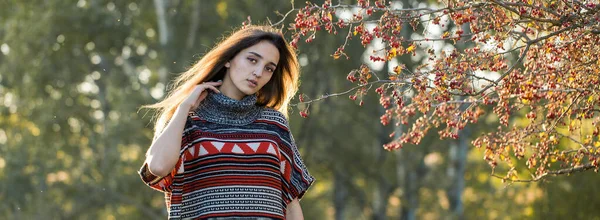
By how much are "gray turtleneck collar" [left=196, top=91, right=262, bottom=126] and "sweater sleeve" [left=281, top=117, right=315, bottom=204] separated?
218 millimetres

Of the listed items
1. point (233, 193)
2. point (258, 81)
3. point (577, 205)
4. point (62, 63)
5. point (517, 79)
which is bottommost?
point (233, 193)

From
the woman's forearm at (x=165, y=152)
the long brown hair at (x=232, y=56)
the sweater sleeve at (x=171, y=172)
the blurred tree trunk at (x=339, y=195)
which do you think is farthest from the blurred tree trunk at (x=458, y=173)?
the woman's forearm at (x=165, y=152)

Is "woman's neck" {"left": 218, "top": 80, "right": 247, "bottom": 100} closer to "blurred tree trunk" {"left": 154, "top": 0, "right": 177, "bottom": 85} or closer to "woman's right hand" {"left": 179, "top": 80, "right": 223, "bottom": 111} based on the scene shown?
"woman's right hand" {"left": 179, "top": 80, "right": 223, "bottom": 111}

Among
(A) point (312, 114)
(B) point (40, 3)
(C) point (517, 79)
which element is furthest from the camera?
(A) point (312, 114)

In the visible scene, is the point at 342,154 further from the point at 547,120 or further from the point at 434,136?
the point at 547,120

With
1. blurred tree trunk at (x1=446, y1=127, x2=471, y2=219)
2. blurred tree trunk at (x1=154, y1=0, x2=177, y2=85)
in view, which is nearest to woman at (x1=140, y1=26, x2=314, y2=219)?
blurred tree trunk at (x1=154, y1=0, x2=177, y2=85)

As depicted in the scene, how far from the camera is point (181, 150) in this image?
5172 mm

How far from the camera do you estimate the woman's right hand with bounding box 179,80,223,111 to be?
520 cm

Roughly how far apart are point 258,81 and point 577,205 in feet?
34.8

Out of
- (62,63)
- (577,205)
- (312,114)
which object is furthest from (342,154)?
(577,205)

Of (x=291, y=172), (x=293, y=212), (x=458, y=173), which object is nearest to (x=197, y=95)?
(x=291, y=172)

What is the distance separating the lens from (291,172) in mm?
5520

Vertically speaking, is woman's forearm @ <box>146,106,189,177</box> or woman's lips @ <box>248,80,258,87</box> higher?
woman's lips @ <box>248,80,258,87</box>

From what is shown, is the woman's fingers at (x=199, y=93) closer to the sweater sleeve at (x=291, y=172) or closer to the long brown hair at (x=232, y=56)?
the long brown hair at (x=232, y=56)
